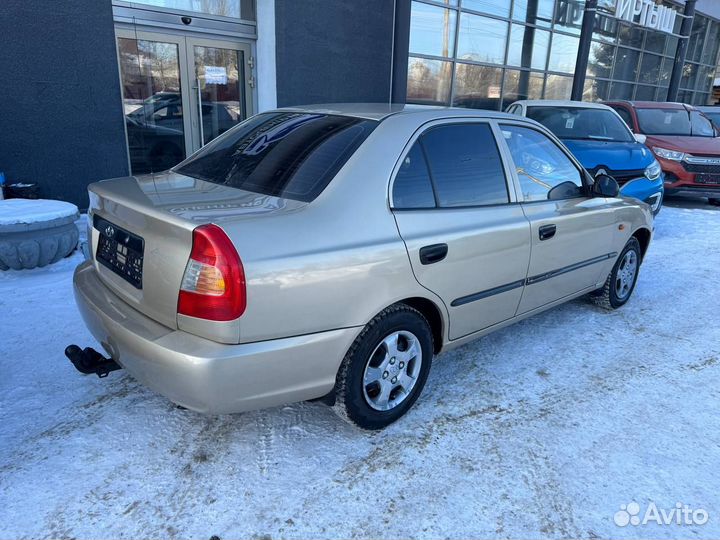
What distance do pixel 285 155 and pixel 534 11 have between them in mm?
13122

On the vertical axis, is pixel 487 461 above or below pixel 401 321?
below

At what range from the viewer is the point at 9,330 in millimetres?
3686

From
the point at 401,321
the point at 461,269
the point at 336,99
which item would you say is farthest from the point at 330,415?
the point at 336,99

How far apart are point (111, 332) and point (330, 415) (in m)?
1.22

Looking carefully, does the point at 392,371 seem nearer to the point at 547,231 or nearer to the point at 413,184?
the point at 413,184

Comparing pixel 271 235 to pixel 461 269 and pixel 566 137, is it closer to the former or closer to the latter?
pixel 461 269

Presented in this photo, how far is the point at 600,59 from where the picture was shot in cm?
1672

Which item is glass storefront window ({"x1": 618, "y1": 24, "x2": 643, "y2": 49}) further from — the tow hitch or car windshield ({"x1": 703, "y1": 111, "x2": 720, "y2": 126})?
the tow hitch

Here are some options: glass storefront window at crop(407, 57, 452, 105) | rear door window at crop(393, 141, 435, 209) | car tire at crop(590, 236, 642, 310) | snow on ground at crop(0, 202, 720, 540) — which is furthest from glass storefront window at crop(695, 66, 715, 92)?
rear door window at crop(393, 141, 435, 209)

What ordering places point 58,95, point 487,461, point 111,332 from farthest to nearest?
point 58,95 → point 487,461 → point 111,332

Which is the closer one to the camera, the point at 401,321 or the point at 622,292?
the point at 401,321

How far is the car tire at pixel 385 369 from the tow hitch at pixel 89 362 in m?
1.14

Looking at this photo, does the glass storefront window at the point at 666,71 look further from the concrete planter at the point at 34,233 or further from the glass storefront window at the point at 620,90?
the concrete planter at the point at 34,233

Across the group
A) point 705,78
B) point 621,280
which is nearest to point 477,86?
point 621,280
